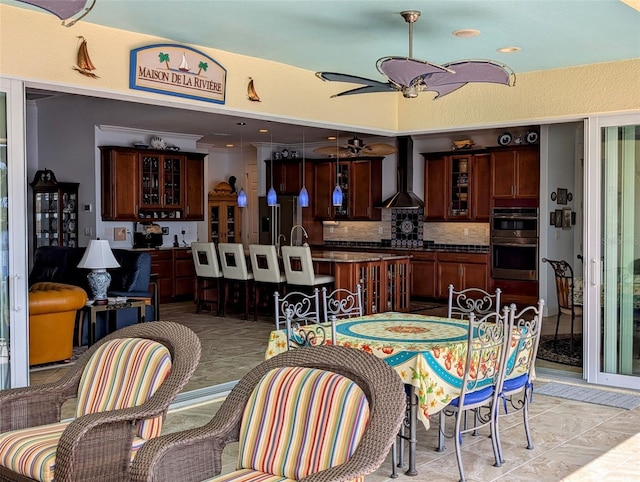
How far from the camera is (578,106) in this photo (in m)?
6.24

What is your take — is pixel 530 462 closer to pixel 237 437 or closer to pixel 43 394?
pixel 237 437

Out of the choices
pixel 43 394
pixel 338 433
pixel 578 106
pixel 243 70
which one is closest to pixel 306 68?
pixel 243 70

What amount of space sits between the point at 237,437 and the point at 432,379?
141 cm

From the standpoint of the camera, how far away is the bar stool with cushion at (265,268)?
30.0ft

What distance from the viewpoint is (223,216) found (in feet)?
45.5

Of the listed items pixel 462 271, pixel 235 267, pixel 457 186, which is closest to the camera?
pixel 235 267

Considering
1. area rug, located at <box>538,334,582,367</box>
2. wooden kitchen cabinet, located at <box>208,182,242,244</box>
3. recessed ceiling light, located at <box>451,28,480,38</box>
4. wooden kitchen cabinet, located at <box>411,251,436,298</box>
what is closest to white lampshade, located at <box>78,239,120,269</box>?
recessed ceiling light, located at <box>451,28,480,38</box>

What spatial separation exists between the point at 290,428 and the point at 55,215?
9.24 metres

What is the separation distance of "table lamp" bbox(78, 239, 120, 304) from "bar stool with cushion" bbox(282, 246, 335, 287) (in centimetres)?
235

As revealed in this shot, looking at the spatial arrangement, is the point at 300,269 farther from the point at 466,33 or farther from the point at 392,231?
the point at 466,33

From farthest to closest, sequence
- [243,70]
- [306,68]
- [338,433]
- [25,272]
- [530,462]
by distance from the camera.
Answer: [306,68] < [243,70] < [25,272] < [530,462] < [338,433]

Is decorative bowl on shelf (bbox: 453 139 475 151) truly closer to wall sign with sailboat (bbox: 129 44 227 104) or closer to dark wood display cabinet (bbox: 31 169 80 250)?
dark wood display cabinet (bbox: 31 169 80 250)

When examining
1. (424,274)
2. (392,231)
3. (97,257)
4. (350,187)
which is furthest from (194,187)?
(97,257)

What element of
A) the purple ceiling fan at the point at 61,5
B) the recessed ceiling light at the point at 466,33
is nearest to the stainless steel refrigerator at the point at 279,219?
the recessed ceiling light at the point at 466,33
